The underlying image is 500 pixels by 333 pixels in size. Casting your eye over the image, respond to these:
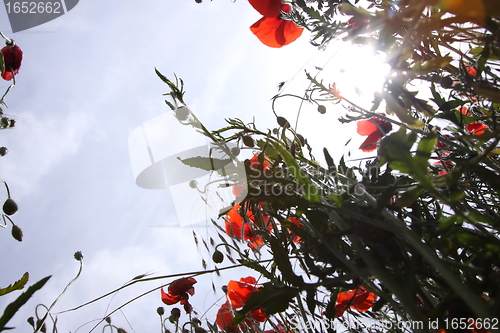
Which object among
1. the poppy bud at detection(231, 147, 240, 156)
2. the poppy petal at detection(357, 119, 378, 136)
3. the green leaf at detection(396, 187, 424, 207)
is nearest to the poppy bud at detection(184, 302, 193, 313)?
the poppy bud at detection(231, 147, 240, 156)

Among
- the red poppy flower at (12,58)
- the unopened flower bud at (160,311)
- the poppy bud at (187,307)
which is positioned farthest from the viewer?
the unopened flower bud at (160,311)

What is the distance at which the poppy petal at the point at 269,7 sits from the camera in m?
0.71

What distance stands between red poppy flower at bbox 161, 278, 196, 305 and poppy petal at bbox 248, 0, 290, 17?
0.68 metres

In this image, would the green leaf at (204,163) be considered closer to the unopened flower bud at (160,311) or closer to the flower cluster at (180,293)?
the flower cluster at (180,293)

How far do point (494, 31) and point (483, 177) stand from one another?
6.9 inches

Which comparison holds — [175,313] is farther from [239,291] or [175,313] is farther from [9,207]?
[9,207]

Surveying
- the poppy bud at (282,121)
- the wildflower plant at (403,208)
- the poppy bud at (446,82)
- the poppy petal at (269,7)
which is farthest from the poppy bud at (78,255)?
the poppy bud at (446,82)

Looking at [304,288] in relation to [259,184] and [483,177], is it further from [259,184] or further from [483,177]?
[483,177]

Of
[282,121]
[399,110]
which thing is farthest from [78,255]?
[399,110]

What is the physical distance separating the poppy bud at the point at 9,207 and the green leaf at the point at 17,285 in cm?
17

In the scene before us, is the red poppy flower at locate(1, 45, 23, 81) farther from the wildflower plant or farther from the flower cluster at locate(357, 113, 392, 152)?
the flower cluster at locate(357, 113, 392, 152)

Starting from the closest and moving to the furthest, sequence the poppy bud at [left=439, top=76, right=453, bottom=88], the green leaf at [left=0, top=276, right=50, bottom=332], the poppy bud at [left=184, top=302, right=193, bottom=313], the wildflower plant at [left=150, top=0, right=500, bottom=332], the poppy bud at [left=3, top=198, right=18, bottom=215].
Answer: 1. the wildflower plant at [left=150, top=0, right=500, bottom=332]
2. the green leaf at [left=0, top=276, right=50, bottom=332]
3. the poppy bud at [left=439, top=76, right=453, bottom=88]
4. the poppy bud at [left=3, top=198, right=18, bottom=215]
5. the poppy bud at [left=184, top=302, right=193, bottom=313]

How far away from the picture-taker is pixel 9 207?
730 mm

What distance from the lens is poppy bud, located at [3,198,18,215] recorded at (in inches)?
28.7
